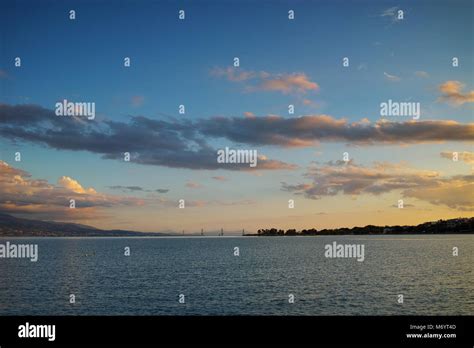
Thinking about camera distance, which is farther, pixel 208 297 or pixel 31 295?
pixel 31 295

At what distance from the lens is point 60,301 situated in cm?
5162
